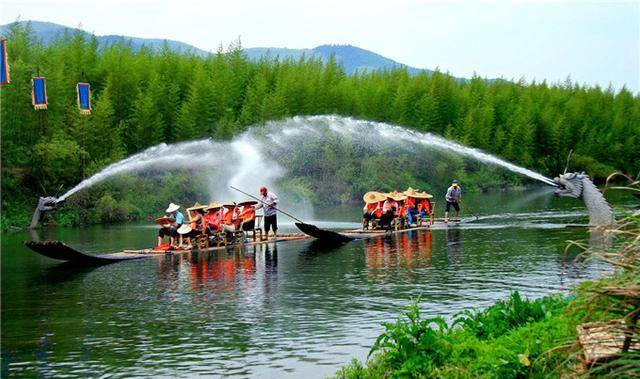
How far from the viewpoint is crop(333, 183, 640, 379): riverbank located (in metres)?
6.12

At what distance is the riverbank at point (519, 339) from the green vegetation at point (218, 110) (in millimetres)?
32924

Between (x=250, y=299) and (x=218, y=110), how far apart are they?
39.3 metres

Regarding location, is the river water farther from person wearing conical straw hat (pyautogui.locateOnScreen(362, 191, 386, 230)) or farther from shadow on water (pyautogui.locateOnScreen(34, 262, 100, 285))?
person wearing conical straw hat (pyautogui.locateOnScreen(362, 191, 386, 230))

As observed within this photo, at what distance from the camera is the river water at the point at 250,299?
11.9m

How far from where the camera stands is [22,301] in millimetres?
17234

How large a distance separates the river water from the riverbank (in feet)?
2.13

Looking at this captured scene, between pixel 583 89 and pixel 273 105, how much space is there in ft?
181

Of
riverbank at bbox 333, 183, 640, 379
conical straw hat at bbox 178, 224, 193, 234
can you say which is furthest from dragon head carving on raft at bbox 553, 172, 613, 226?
riverbank at bbox 333, 183, 640, 379

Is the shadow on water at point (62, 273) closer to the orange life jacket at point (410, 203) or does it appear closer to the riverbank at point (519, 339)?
the riverbank at point (519, 339)

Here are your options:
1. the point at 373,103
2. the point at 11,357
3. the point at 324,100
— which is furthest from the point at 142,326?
the point at 373,103

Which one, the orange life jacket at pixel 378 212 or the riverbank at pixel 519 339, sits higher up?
the orange life jacket at pixel 378 212

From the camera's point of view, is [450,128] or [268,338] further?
[450,128]

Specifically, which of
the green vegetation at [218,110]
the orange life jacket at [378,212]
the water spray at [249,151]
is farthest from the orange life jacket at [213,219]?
the water spray at [249,151]

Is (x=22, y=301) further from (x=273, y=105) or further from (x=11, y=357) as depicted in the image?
(x=273, y=105)
